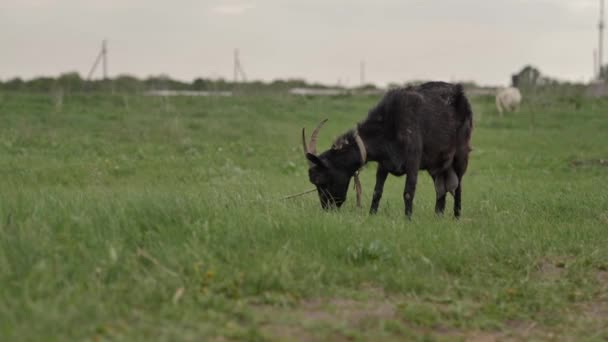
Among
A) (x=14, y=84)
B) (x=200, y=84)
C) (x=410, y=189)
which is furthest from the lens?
(x=200, y=84)

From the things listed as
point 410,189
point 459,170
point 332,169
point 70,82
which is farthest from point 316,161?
point 70,82

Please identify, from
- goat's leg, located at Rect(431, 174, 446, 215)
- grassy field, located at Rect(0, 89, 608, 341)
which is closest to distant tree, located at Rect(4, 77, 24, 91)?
grassy field, located at Rect(0, 89, 608, 341)

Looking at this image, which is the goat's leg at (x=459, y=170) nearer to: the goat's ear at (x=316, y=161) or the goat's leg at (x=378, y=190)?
the goat's leg at (x=378, y=190)

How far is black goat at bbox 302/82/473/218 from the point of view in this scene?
9.52m

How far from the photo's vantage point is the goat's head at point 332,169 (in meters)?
9.69

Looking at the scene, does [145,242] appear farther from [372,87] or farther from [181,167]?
[372,87]

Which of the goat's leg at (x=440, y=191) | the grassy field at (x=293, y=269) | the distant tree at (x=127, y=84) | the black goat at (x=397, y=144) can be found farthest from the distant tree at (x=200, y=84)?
the black goat at (x=397, y=144)

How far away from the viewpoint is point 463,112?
10094 mm

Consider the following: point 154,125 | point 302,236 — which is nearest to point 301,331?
point 302,236

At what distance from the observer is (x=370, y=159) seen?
9.71 metres

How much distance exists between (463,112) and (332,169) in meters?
1.84

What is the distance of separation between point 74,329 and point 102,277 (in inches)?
37.6

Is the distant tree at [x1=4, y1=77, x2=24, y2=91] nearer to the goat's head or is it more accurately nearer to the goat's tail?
the goat's head

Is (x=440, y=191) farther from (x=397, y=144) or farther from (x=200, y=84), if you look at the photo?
(x=200, y=84)
